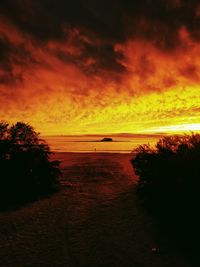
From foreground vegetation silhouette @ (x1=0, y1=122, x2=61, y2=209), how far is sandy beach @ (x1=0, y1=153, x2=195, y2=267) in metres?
0.82

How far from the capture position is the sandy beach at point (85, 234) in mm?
7414

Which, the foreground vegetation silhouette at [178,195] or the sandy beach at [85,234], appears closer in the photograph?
the sandy beach at [85,234]

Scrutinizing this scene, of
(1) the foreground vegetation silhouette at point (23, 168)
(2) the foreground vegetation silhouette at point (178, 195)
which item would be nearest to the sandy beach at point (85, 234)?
(2) the foreground vegetation silhouette at point (178, 195)

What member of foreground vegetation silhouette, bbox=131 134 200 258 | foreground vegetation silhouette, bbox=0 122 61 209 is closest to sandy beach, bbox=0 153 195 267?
foreground vegetation silhouette, bbox=131 134 200 258

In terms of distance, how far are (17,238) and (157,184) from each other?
14.6 feet

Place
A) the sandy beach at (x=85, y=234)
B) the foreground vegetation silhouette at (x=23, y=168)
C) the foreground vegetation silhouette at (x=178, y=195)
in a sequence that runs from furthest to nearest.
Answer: the foreground vegetation silhouette at (x=23, y=168)
the foreground vegetation silhouette at (x=178, y=195)
the sandy beach at (x=85, y=234)

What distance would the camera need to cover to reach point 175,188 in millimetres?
9172

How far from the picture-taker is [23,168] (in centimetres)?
1297

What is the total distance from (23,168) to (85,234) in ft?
16.6

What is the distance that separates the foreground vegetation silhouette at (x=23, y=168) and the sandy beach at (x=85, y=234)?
817mm

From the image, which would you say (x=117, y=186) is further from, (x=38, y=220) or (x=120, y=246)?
(x=120, y=246)

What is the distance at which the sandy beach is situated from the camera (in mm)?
7414

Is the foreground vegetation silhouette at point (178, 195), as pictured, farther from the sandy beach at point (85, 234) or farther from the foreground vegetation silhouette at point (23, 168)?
the foreground vegetation silhouette at point (23, 168)

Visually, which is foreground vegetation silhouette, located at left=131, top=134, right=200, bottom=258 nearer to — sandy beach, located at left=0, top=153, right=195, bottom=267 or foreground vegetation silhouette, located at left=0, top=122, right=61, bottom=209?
sandy beach, located at left=0, top=153, right=195, bottom=267
